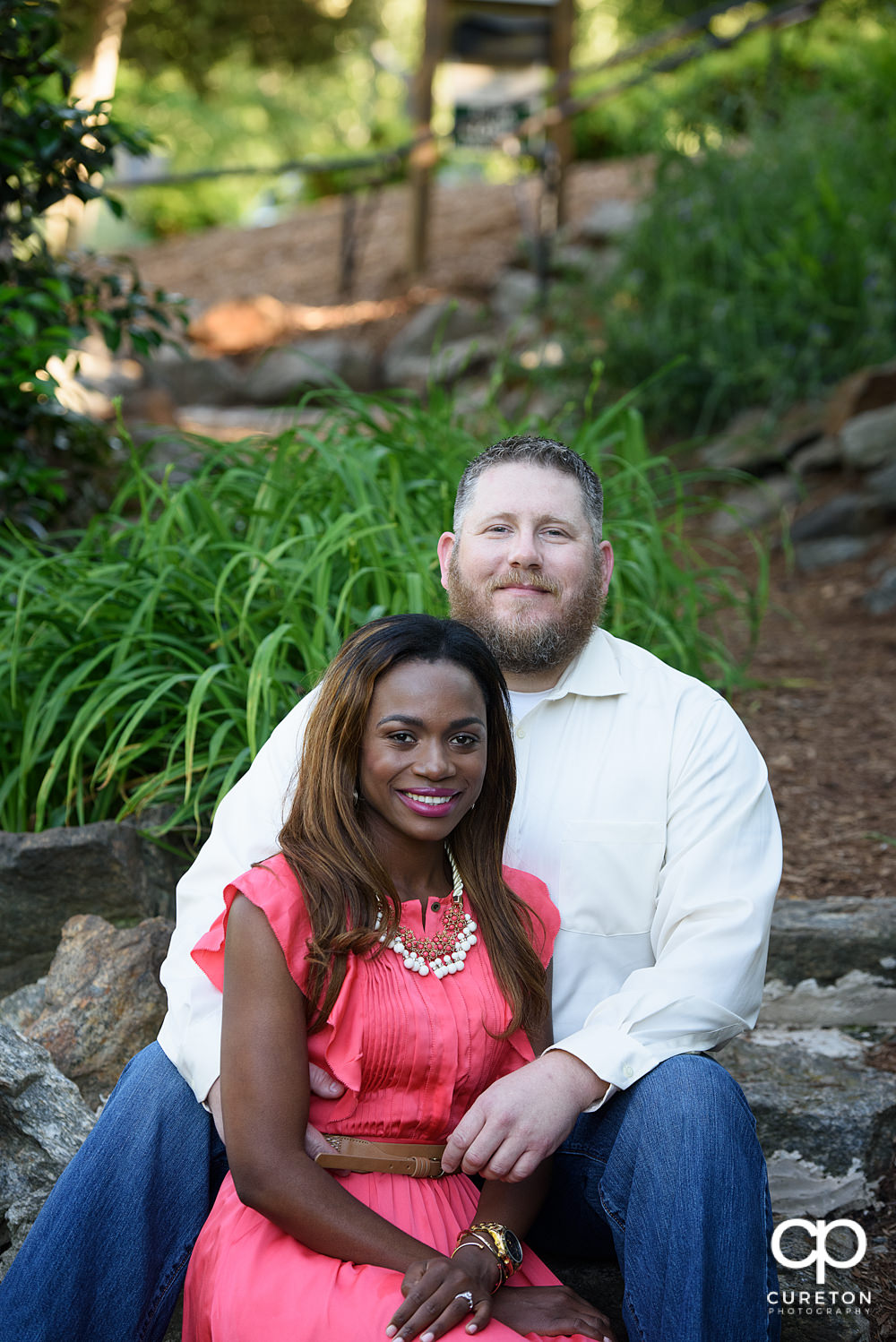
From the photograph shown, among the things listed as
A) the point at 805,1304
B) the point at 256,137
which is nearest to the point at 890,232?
the point at 805,1304

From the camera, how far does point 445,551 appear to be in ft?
7.48

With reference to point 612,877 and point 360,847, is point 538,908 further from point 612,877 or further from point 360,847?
point 360,847

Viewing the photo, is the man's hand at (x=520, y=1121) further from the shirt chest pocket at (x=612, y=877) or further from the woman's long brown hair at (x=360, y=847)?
the shirt chest pocket at (x=612, y=877)

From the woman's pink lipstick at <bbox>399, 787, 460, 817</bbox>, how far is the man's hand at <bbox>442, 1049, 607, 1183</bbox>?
374 mm

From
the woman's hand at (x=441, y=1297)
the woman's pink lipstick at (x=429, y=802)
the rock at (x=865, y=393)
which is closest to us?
the woman's hand at (x=441, y=1297)

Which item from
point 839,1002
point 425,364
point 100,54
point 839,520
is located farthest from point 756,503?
point 100,54

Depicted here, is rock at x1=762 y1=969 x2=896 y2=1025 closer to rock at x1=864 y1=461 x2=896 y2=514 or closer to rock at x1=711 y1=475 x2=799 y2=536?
rock at x1=864 y1=461 x2=896 y2=514

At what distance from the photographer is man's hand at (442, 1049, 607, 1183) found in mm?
1589

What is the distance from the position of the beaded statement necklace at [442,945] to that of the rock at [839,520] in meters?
4.05

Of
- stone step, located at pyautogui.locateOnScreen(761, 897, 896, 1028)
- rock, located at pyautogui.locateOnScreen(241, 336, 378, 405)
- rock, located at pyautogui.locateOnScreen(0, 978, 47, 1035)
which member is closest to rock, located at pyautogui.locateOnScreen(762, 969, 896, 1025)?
stone step, located at pyautogui.locateOnScreen(761, 897, 896, 1028)

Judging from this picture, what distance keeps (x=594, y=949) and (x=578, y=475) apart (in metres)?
0.82

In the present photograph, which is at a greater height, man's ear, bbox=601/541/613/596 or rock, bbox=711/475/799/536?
rock, bbox=711/475/799/536

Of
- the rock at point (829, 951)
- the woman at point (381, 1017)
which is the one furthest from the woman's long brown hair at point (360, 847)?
the rock at point (829, 951)

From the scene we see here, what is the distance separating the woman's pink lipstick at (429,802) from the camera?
5.48 feet
